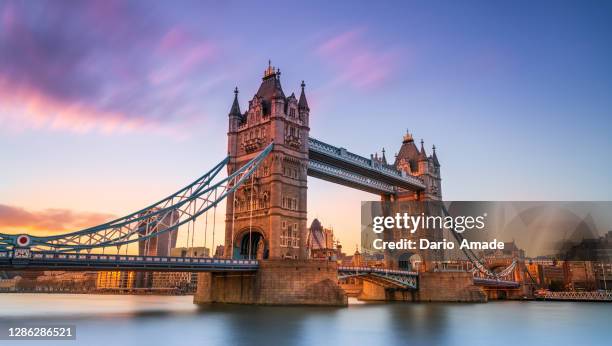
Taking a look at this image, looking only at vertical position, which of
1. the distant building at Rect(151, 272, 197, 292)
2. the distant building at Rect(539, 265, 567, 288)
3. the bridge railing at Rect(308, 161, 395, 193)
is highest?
the bridge railing at Rect(308, 161, 395, 193)

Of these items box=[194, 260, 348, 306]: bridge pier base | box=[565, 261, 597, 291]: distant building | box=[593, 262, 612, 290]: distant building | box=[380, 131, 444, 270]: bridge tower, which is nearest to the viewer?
box=[194, 260, 348, 306]: bridge pier base

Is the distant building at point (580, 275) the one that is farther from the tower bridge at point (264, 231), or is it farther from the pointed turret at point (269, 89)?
the pointed turret at point (269, 89)

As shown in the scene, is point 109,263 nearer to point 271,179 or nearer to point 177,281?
point 271,179

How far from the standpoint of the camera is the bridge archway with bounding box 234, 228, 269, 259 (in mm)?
53188

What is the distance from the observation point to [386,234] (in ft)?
268

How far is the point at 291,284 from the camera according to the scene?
46.7 meters

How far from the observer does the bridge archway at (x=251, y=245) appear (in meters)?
53.2

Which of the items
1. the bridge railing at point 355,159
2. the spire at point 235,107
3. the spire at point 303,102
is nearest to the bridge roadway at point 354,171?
the bridge railing at point 355,159

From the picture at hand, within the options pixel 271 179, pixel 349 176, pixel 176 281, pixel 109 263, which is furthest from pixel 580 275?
pixel 176 281

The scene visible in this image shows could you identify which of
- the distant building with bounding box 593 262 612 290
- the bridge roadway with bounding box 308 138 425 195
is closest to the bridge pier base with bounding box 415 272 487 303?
the bridge roadway with bounding box 308 138 425 195

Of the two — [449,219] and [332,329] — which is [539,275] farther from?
[332,329]

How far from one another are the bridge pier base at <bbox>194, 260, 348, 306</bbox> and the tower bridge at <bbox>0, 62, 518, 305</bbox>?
10 centimetres

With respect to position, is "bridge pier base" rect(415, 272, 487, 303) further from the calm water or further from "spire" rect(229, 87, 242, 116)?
"spire" rect(229, 87, 242, 116)

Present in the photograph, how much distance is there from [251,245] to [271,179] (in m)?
8.57
